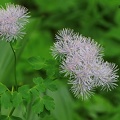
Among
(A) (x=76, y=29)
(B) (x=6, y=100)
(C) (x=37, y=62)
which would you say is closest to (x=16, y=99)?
(B) (x=6, y=100)

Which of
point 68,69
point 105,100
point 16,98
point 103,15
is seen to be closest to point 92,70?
point 68,69

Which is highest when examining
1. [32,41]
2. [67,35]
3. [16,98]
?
[32,41]

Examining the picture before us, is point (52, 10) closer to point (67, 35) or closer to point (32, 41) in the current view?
point (32, 41)

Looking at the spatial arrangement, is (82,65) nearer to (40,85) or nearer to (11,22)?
(40,85)

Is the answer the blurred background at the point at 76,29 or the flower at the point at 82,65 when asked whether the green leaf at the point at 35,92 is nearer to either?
the flower at the point at 82,65

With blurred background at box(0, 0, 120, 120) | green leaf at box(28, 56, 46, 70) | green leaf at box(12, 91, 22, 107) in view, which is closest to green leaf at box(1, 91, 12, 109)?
green leaf at box(12, 91, 22, 107)

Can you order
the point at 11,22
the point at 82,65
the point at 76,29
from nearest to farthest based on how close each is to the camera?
the point at 82,65 < the point at 11,22 < the point at 76,29
